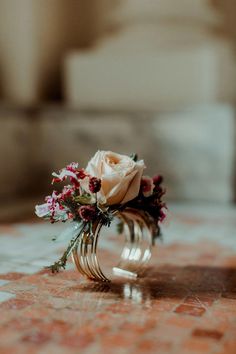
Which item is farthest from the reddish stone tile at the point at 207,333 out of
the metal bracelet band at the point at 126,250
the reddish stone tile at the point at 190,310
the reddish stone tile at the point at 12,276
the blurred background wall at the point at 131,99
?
the blurred background wall at the point at 131,99

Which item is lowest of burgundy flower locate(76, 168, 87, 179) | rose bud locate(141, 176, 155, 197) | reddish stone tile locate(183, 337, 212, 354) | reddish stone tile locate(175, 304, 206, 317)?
reddish stone tile locate(175, 304, 206, 317)

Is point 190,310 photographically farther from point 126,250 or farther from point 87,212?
point 126,250

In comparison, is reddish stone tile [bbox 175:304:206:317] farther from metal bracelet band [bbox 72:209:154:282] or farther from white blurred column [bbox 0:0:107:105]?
white blurred column [bbox 0:0:107:105]

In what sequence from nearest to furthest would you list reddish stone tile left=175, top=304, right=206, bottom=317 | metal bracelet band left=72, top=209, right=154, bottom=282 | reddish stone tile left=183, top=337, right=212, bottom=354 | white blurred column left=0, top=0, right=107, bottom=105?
1. reddish stone tile left=183, top=337, right=212, bottom=354
2. reddish stone tile left=175, top=304, right=206, bottom=317
3. metal bracelet band left=72, top=209, right=154, bottom=282
4. white blurred column left=0, top=0, right=107, bottom=105

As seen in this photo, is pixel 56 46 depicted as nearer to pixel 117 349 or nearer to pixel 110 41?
pixel 110 41

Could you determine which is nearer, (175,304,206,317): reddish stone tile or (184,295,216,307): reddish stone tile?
(175,304,206,317): reddish stone tile

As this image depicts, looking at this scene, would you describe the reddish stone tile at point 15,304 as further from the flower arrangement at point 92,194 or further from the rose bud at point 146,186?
the rose bud at point 146,186

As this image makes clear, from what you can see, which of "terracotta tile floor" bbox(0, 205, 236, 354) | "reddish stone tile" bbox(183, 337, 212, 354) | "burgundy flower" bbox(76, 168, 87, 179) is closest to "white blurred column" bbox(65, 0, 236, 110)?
"terracotta tile floor" bbox(0, 205, 236, 354)

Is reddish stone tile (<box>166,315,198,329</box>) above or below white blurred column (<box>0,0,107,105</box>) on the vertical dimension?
below
